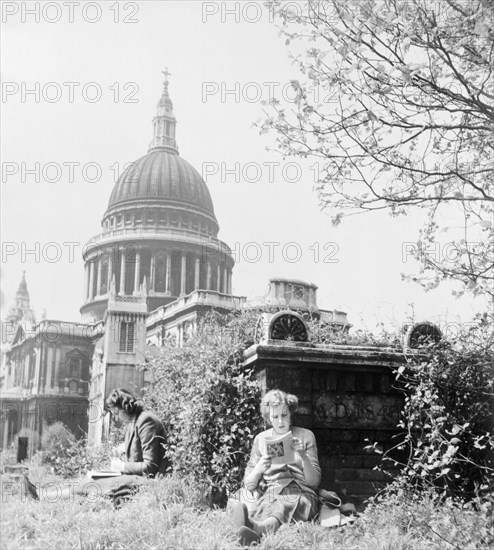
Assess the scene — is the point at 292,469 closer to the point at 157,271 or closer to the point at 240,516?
the point at 240,516

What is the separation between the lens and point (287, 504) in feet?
21.2

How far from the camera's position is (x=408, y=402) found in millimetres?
8203

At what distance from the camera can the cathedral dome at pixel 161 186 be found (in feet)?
230

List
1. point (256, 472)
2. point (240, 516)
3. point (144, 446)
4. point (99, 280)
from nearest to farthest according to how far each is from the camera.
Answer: point (240, 516) → point (256, 472) → point (144, 446) → point (99, 280)

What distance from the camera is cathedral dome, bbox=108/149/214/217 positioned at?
2758 inches

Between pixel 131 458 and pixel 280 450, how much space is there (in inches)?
96.8

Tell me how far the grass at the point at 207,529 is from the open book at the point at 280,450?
0.66 m

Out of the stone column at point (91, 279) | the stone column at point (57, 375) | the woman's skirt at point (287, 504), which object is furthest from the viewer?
the stone column at point (91, 279)

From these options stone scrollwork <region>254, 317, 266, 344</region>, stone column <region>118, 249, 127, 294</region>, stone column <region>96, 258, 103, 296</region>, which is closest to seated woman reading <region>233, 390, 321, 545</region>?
stone scrollwork <region>254, 317, 266, 344</region>

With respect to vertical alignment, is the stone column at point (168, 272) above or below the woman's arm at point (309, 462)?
above

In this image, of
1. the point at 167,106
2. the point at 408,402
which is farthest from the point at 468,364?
the point at 167,106

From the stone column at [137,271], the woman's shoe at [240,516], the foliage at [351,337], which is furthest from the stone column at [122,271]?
the woman's shoe at [240,516]

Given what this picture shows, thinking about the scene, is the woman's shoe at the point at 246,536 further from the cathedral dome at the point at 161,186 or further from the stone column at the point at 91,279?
the cathedral dome at the point at 161,186

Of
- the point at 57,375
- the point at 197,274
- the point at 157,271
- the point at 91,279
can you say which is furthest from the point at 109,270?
the point at 57,375
